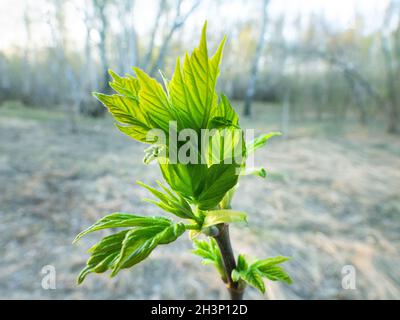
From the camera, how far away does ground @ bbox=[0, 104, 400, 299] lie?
1.90 metres

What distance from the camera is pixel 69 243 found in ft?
7.71

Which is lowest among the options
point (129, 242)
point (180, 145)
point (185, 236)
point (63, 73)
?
point (185, 236)

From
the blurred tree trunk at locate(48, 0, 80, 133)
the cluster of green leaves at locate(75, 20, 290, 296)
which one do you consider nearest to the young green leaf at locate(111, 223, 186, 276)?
the cluster of green leaves at locate(75, 20, 290, 296)

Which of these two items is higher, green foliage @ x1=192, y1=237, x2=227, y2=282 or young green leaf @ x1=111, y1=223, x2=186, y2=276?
young green leaf @ x1=111, y1=223, x2=186, y2=276

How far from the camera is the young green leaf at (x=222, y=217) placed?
1.46 feet

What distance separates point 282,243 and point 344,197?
143 centimetres

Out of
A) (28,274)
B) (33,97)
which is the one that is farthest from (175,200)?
(33,97)

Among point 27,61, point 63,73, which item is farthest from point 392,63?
point 27,61

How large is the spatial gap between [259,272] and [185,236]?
205 centimetres

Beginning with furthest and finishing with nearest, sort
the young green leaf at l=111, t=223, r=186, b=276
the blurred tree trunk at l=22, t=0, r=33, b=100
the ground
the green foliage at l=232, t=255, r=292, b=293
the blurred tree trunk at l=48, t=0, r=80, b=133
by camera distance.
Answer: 1. the blurred tree trunk at l=22, t=0, r=33, b=100
2. the blurred tree trunk at l=48, t=0, r=80, b=133
3. the ground
4. the green foliage at l=232, t=255, r=292, b=293
5. the young green leaf at l=111, t=223, r=186, b=276

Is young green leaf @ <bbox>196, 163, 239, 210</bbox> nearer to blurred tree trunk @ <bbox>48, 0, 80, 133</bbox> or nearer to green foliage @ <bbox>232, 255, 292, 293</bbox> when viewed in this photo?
green foliage @ <bbox>232, 255, 292, 293</bbox>

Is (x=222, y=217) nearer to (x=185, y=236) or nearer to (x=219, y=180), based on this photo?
(x=219, y=180)

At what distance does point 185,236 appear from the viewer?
253 cm

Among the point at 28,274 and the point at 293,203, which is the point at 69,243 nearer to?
the point at 28,274
